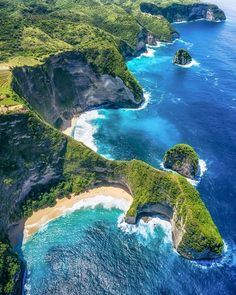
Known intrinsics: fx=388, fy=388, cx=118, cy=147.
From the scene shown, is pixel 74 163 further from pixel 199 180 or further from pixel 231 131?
pixel 231 131

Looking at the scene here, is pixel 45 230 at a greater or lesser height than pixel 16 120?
lesser

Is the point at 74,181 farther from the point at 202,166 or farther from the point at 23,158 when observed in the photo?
the point at 202,166

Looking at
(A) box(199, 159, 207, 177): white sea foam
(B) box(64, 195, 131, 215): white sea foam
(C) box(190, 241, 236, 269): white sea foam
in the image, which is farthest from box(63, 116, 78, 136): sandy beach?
(C) box(190, 241, 236, 269): white sea foam

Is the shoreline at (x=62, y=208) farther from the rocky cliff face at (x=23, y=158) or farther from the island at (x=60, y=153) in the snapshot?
the rocky cliff face at (x=23, y=158)

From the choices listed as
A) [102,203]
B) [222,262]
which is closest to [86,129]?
[102,203]

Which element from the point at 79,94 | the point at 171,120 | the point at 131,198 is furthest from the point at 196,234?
the point at 79,94

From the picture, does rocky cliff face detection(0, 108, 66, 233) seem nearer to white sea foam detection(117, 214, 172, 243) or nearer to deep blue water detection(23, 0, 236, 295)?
deep blue water detection(23, 0, 236, 295)
